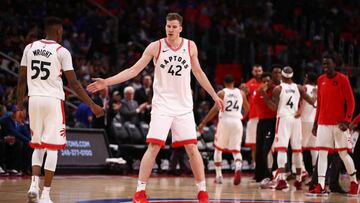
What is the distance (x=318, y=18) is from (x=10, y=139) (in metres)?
18.3

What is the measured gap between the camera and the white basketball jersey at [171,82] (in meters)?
9.32

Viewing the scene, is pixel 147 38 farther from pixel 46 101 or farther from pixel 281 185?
pixel 46 101

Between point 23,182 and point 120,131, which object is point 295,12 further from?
point 23,182

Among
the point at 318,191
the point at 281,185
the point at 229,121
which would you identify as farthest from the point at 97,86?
the point at 229,121

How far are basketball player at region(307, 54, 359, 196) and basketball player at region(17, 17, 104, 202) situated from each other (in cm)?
447

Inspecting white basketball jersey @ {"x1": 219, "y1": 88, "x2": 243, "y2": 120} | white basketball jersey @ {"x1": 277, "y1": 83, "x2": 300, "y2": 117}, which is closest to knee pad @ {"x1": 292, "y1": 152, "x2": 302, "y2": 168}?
white basketball jersey @ {"x1": 277, "y1": 83, "x2": 300, "y2": 117}

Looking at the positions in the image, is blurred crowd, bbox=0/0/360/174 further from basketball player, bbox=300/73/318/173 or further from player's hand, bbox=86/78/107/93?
player's hand, bbox=86/78/107/93

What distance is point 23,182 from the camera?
13.7 metres

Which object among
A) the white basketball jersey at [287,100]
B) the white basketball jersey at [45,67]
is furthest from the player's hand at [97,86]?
the white basketball jersey at [287,100]

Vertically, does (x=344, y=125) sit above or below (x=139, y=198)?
above

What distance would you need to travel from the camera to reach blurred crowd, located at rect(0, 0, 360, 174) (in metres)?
18.6

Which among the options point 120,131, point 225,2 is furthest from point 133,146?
point 225,2

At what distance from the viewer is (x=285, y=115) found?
563 inches

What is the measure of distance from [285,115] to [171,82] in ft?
17.9
